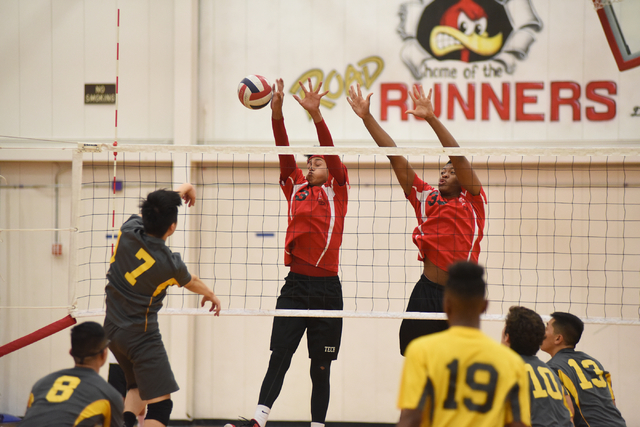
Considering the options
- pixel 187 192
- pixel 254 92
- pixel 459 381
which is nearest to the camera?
pixel 459 381

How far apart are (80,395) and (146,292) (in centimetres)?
90

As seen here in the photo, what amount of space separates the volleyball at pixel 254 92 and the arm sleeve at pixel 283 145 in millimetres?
203

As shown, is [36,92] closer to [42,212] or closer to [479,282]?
[42,212]

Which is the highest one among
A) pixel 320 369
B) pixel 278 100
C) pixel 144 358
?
pixel 278 100

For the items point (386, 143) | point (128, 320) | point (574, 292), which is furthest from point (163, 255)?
point (574, 292)

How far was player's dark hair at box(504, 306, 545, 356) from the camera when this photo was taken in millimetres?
2797

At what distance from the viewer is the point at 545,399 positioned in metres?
2.70

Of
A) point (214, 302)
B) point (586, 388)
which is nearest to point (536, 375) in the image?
point (586, 388)

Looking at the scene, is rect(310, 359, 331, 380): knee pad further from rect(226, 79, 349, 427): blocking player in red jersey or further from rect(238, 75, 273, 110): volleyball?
rect(238, 75, 273, 110): volleyball

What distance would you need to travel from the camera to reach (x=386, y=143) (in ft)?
13.4

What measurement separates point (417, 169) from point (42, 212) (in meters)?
4.40

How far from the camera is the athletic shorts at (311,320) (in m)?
3.95

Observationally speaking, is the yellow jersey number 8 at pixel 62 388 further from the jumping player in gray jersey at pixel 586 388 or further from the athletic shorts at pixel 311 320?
the jumping player in gray jersey at pixel 586 388

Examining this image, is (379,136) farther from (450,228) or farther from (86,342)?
(86,342)
